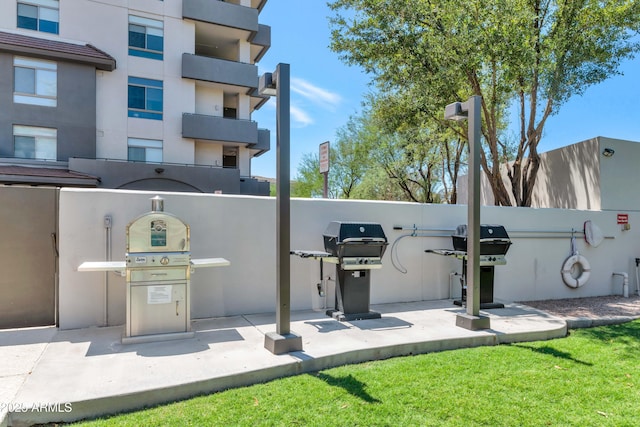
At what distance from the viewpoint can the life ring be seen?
7.26 metres

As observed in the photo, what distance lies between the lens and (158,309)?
4016 millimetres

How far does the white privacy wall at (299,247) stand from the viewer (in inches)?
176

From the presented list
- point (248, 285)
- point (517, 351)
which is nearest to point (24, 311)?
point (248, 285)

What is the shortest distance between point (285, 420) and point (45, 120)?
15.2m

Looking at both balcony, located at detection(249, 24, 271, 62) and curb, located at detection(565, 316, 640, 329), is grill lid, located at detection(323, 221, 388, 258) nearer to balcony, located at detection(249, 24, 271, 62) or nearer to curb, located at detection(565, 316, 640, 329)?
curb, located at detection(565, 316, 640, 329)

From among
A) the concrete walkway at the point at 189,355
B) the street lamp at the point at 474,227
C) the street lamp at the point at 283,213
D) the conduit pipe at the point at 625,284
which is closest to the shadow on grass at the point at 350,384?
the concrete walkway at the point at 189,355

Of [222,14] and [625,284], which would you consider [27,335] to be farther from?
[222,14]

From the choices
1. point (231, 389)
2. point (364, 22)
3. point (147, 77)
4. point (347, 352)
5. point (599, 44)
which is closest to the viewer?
point (231, 389)

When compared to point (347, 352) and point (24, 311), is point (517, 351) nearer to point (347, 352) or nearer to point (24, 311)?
point (347, 352)

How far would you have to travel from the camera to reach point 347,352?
3748 mm

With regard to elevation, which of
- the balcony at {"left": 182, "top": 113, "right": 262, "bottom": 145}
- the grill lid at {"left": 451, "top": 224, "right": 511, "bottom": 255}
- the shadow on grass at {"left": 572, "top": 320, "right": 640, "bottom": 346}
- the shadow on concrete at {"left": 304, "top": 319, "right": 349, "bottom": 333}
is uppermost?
the balcony at {"left": 182, "top": 113, "right": 262, "bottom": 145}

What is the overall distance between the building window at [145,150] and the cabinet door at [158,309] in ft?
42.1

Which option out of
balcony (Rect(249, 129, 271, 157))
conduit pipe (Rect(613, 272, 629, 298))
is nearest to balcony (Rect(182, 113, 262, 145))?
balcony (Rect(249, 129, 271, 157))

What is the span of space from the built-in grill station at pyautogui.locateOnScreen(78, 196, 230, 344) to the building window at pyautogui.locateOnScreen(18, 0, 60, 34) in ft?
47.1
